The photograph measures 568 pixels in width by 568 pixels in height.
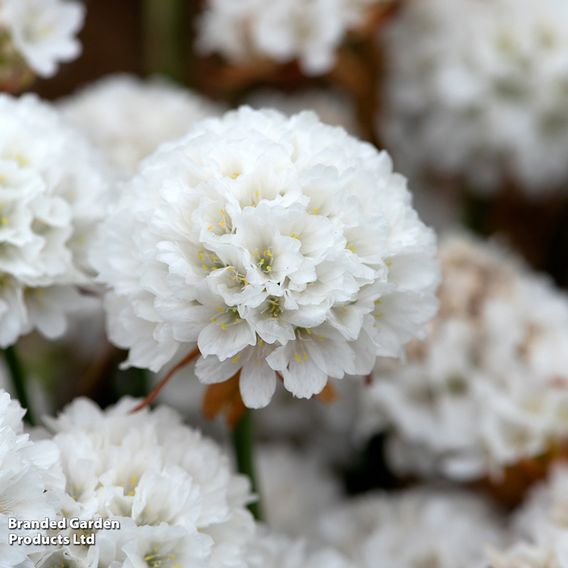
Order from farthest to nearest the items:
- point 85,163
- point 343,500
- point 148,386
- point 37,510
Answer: point 343,500 < point 148,386 < point 85,163 < point 37,510

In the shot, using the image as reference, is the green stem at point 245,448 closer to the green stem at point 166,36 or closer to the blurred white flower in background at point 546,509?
the blurred white flower in background at point 546,509

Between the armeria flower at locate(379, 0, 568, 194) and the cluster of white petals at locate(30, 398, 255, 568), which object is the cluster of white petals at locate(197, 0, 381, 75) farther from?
the cluster of white petals at locate(30, 398, 255, 568)

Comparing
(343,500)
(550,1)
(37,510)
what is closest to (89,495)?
(37,510)

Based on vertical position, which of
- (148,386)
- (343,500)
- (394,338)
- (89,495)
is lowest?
(343,500)

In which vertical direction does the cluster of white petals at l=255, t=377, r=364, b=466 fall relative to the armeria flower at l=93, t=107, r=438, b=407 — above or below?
below

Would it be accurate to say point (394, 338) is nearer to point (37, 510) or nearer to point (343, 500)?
point (37, 510)

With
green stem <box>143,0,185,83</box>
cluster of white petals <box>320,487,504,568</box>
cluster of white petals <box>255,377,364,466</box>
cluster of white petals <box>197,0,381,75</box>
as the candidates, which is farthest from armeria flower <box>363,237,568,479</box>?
green stem <box>143,0,185,83</box>

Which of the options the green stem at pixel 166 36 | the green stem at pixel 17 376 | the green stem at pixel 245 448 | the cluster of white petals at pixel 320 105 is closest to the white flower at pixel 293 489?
the green stem at pixel 245 448

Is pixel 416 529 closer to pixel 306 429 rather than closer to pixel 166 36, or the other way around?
pixel 306 429

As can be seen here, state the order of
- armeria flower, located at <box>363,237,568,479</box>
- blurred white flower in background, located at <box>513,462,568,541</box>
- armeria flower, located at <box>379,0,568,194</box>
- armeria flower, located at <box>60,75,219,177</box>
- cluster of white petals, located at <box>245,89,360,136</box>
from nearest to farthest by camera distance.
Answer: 1. blurred white flower in background, located at <box>513,462,568,541</box>
2. armeria flower, located at <box>363,237,568,479</box>
3. armeria flower, located at <box>60,75,219,177</box>
4. armeria flower, located at <box>379,0,568,194</box>
5. cluster of white petals, located at <box>245,89,360,136</box>
